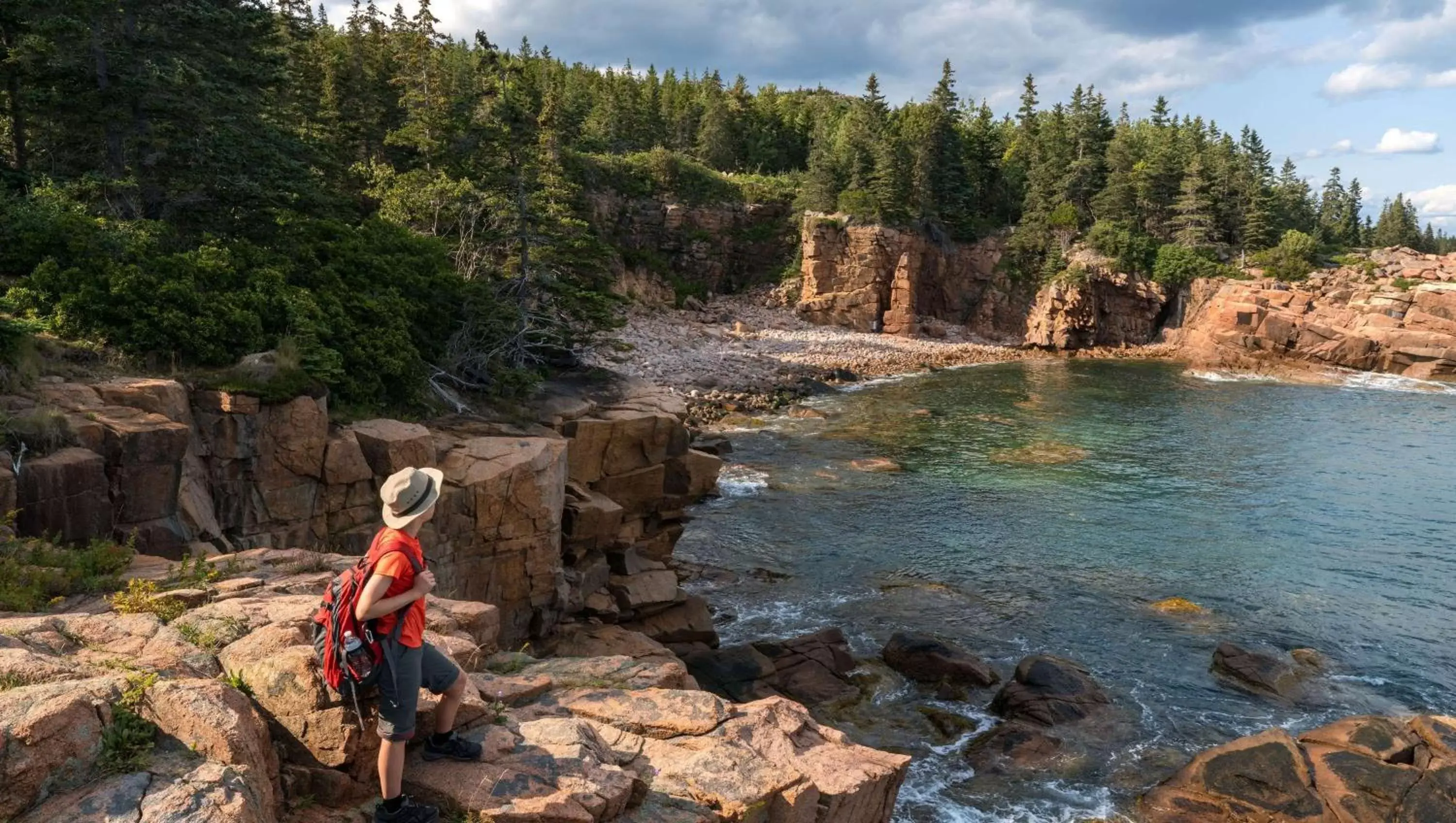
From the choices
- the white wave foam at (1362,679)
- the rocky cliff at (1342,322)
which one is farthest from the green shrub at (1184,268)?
the white wave foam at (1362,679)

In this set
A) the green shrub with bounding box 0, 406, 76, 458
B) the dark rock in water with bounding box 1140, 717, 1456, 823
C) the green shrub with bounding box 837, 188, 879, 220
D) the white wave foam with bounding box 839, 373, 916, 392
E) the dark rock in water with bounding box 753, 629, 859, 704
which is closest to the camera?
the green shrub with bounding box 0, 406, 76, 458

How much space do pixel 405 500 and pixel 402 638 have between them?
1.01m

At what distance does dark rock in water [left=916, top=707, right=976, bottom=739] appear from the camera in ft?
57.4

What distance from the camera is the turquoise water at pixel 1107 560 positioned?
1769cm

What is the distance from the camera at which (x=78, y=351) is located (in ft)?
45.9

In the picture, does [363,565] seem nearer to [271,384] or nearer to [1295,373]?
[271,384]

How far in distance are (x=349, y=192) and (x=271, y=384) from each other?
29838mm

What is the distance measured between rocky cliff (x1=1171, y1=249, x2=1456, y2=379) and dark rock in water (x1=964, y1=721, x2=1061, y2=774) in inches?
2173

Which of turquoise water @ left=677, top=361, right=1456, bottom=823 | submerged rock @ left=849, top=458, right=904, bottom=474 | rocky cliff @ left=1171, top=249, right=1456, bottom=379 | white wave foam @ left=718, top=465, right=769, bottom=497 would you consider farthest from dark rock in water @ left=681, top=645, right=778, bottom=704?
rocky cliff @ left=1171, top=249, right=1456, bottom=379

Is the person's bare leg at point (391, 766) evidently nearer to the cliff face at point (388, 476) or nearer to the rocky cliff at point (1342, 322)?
the cliff face at point (388, 476)

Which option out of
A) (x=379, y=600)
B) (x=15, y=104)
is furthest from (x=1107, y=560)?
(x=15, y=104)

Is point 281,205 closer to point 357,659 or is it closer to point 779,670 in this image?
point 779,670

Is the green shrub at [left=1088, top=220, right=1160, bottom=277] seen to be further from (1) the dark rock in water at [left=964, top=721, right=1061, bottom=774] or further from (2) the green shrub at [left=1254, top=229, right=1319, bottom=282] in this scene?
(1) the dark rock in water at [left=964, top=721, right=1061, bottom=774]

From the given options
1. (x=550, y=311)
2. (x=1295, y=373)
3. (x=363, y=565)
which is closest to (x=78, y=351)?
(x=363, y=565)
